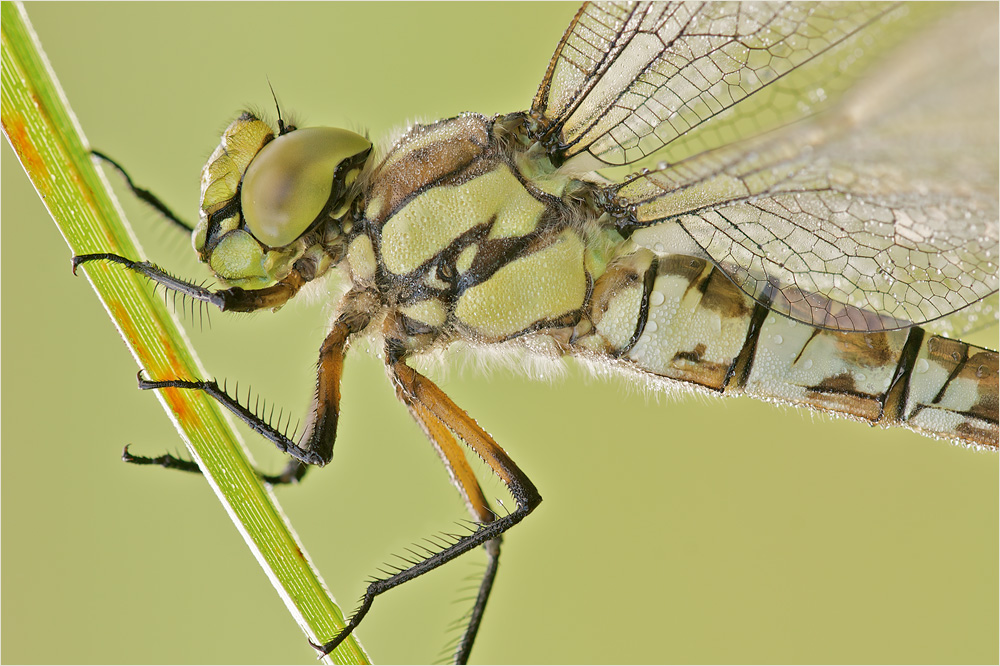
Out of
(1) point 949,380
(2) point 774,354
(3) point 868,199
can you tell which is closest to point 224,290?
(2) point 774,354

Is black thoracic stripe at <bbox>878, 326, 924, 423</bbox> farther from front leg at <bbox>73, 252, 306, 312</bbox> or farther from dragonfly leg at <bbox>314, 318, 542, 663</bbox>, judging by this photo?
front leg at <bbox>73, 252, 306, 312</bbox>

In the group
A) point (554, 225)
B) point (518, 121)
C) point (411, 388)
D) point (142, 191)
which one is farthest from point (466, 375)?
point (142, 191)

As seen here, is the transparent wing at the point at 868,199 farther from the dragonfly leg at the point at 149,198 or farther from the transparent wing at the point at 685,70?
the dragonfly leg at the point at 149,198

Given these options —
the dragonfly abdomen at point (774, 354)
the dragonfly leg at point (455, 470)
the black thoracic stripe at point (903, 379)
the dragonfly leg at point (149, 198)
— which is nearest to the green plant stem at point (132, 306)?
the dragonfly leg at point (455, 470)

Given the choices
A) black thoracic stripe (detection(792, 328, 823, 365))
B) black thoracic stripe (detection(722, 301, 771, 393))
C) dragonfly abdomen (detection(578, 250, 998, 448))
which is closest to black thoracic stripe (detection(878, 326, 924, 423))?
dragonfly abdomen (detection(578, 250, 998, 448))

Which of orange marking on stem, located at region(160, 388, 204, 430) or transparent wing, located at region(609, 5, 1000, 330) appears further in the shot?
orange marking on stem, located at region(160, 388, 204, 430)

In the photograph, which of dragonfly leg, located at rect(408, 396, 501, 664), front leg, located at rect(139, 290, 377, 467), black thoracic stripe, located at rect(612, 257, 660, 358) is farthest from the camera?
dragonfly leg, located at rect(408, 396, 501, 664)
